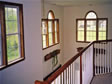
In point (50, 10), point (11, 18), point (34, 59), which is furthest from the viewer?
point (50, 10)

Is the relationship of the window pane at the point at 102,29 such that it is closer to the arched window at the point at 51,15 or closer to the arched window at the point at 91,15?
the arched window at the point at 91,15

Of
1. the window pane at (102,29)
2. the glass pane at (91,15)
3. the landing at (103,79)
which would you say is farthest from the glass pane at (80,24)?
the landing at (103,79)

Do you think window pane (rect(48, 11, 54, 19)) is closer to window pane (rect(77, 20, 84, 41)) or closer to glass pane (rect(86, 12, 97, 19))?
window pane (rect(77, 20, 84, 41))

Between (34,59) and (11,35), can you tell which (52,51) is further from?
(11,35)

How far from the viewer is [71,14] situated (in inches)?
347

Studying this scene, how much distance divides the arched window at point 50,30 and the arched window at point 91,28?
3.99 ft

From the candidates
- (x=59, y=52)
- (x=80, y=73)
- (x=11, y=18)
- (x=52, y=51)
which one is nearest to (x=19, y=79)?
(x=11, y=18)

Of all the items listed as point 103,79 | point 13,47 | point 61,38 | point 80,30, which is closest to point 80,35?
point 80,30

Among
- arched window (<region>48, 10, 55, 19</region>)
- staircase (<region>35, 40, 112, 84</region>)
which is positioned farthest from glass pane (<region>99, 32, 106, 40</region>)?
staircase (<region>35, 40, 112, 84</region>)

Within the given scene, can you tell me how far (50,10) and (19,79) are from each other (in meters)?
4.16

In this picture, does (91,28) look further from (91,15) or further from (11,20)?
(11,20)

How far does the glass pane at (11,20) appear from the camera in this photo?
391 centimetres

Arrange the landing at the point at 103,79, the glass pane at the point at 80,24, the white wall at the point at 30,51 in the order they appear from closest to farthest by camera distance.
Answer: the landing at the point at 103,79 < the white wall at the point at 30,51 < the glass pane at the point at 80,24

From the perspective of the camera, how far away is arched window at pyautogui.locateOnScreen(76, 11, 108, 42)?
8.18m
